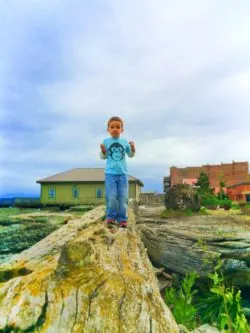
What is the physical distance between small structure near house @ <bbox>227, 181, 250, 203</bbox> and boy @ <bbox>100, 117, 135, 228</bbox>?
140 ft

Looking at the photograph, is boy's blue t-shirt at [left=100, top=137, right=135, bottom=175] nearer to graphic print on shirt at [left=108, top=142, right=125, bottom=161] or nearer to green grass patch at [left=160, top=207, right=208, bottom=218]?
graphic print on shirt at [left=108, top=142, right=125, bottom=161]

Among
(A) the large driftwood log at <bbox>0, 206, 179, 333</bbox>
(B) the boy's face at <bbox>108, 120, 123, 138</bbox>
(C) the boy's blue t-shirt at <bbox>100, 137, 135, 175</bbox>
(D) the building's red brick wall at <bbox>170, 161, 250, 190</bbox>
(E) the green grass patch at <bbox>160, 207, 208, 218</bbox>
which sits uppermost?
(D) the building's red brick wall at <bbox>170, 161, 250, 190</bbox>

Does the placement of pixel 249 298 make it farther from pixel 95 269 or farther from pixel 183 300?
pixel 95 269

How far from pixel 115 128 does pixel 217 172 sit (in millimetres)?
55689

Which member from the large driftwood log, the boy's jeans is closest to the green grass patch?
the boy's jeans

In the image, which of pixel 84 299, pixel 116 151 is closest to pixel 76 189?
pixel 116 151

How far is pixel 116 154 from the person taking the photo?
19.6 feet

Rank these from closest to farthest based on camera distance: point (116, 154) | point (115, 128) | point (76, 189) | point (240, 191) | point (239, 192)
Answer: point (115, 128)
point (116, 154)
point (240, 191)
point (76, 189)
point (239, 192)

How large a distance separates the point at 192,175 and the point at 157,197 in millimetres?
13456

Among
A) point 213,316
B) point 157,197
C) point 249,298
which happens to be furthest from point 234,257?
point 157,197

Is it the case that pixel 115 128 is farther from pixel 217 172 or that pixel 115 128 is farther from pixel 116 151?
pixel 217 172

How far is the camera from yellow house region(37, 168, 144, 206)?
4747 centimetres

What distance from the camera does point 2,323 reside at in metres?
2.84

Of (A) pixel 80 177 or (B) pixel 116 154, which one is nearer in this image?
(B) pixel 116 154
